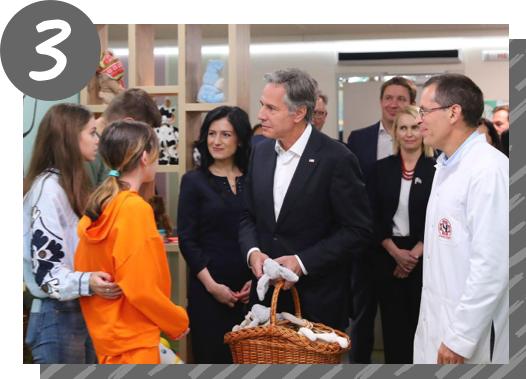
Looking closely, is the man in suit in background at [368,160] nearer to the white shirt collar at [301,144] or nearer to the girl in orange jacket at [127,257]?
the white shirt collar at [301,144]

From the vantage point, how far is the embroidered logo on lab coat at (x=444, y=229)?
2.03 m

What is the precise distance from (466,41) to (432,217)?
5351mm

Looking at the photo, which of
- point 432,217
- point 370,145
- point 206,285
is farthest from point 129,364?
point 370,145

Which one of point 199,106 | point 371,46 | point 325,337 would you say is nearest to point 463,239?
point 325,337

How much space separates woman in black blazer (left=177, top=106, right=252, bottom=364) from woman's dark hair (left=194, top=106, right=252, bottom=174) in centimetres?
2

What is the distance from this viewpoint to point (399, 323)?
3.36 metres

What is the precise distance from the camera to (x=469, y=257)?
1.99 m

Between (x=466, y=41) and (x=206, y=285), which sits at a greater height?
(x=466, y=41)

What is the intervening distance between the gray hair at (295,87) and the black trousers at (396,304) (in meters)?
1.26

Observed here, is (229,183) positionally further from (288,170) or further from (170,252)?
(170,252)

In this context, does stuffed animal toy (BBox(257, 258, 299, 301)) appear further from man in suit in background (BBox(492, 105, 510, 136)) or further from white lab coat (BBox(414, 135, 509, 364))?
man in suit in background (BBox(492, 105, 510, 136))

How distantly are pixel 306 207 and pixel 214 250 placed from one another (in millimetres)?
840

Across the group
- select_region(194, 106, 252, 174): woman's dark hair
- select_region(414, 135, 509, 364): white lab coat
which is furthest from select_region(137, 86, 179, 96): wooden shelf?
select_region(414, 135, 509, 364): white lab coat

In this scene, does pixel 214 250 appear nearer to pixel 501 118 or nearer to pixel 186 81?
pixel 186 81
